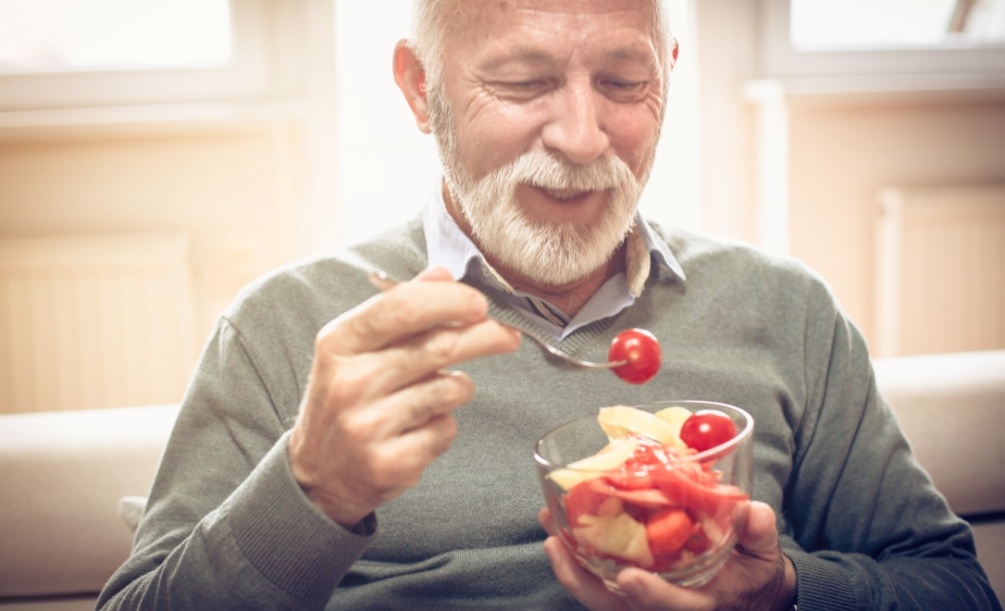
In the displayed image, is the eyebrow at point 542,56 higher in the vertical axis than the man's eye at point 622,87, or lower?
higher

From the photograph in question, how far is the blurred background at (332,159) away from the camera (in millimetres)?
2180

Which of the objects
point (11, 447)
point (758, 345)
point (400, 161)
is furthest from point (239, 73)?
point (758, 345)

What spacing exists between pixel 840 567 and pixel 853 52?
1.97 m

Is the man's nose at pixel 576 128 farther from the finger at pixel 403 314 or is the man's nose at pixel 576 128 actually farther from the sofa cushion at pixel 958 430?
the sofa cushion at pixel 958 430

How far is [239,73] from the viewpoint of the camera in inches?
90.4

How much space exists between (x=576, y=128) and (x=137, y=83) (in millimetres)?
1545

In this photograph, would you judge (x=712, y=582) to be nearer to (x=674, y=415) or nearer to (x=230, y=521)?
(x=674, y=415)

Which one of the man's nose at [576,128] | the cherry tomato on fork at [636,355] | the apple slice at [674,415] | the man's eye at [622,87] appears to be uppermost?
the man's eye at [622,87]

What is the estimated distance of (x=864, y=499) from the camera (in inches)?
45.3

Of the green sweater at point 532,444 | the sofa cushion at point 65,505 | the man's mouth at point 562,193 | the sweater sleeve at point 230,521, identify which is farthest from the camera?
the sofa cushion at point 65,505

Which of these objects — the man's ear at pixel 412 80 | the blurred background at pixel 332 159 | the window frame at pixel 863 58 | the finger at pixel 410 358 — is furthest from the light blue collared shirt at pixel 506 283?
the window frame at pixel 863 58

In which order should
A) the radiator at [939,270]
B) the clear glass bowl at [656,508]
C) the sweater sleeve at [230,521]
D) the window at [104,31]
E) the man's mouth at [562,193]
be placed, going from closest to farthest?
the clear glass bowl at [656,508] → the sweater sleeve at [230,521] → the man's mouth at [562,193] → the window at [104,31] → the radiator at [939,270]

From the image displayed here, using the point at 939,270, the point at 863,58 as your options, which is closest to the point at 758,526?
the point at 939,270

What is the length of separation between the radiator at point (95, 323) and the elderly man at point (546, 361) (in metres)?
1.14
